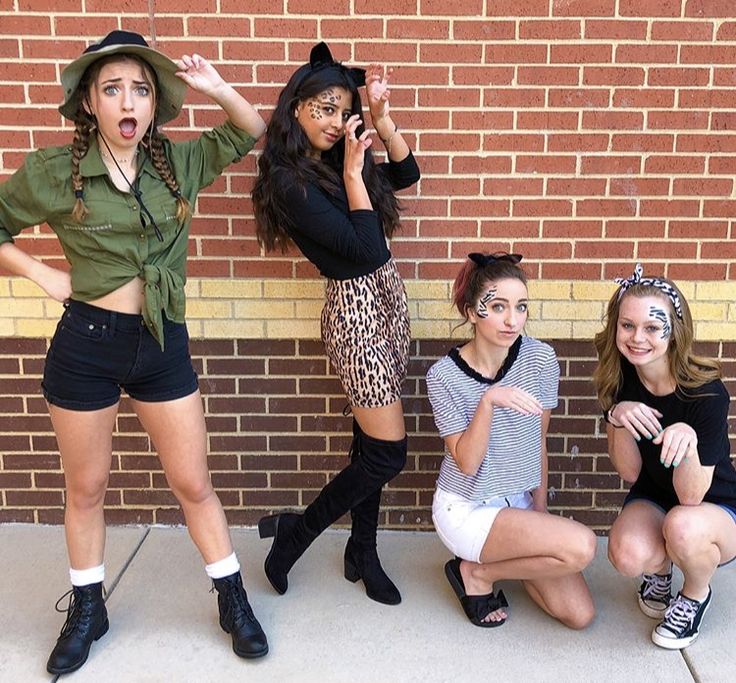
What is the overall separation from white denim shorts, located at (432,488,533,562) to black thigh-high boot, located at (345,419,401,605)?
0.93 feet

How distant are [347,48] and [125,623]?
7.94ft

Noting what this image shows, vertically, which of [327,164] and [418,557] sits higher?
[327,164]

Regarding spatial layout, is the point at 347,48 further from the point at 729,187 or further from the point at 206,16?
the point at 729,187

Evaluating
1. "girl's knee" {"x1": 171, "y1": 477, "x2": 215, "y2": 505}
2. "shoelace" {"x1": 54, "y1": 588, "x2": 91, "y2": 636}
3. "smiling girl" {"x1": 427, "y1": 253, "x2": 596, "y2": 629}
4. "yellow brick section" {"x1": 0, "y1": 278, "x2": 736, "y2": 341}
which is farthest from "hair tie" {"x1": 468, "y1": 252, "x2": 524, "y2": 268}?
"shoelace" {"x1": 54, "y1": 588, "x2": 91, "y2": 636}

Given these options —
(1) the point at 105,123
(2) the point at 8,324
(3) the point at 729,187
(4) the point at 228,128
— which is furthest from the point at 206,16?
(3) the point at 729,187

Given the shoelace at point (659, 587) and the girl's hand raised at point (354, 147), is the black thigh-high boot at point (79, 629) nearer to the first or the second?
the girl's hand raised at point (354, 147)

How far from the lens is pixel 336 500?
10.2 ft

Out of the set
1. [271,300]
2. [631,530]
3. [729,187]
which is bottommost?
[631,530]

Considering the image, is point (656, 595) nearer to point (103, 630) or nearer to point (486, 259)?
point (486, 259)

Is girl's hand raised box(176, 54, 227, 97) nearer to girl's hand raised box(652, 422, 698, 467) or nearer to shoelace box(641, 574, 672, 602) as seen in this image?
girl's hand raised box(652, 422, 698, 467)

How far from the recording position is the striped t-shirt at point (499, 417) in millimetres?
3006

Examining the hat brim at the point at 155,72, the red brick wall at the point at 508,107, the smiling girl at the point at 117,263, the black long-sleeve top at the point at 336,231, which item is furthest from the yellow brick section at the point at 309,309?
the hat brim at the point at 155,72

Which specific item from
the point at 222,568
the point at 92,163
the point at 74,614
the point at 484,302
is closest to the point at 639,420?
the point at 484,302

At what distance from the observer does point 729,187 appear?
11.4 feet
